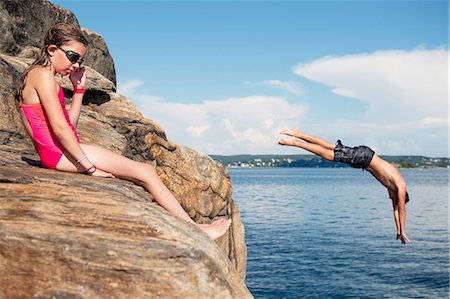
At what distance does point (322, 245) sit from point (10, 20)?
30.2m

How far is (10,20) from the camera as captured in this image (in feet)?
53.0

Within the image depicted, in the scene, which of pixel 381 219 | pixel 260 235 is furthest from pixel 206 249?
pixel 381 219

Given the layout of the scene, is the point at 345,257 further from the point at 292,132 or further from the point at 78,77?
the point at 78,77

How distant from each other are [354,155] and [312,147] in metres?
1.17

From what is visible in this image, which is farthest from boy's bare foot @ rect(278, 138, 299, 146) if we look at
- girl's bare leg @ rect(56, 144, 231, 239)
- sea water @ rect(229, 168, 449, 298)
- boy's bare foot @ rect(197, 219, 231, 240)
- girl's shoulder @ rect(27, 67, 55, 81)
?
sea water @ rect(229, 168, 449, 298)

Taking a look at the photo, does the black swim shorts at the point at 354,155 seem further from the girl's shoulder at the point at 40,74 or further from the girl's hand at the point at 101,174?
the girl's shoulder at the point at 40,74

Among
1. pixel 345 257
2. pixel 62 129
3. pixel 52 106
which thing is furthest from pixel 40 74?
pixel 345 257

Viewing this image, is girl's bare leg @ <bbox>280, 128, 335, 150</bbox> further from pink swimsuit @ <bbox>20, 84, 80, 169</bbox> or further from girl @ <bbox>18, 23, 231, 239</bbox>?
pink swimsuit @ <bbox>20, 84, 80, 169</bbox>

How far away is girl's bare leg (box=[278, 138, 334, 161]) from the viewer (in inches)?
443

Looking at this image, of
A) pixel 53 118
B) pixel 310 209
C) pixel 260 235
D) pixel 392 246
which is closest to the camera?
pixel 53 118

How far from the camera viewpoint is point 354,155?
39.1 feet

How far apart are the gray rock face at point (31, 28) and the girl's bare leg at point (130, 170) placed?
9.60 metres

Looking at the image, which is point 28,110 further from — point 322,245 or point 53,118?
point 322,245

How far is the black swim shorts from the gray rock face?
10894 millimetres
